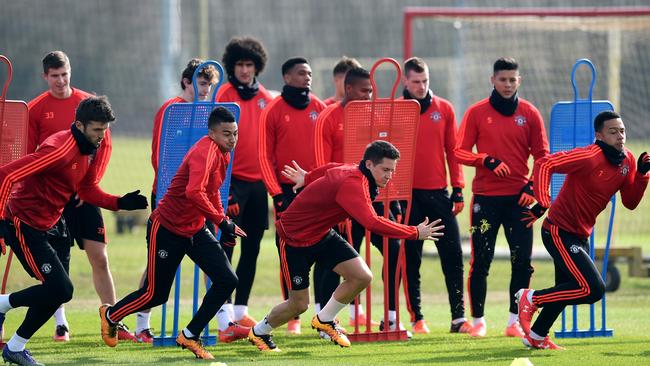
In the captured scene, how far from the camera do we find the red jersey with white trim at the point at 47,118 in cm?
1030

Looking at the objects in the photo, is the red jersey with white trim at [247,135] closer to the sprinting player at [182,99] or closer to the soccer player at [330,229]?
the sprinting player at [182,99]

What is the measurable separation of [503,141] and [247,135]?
2.28 meters

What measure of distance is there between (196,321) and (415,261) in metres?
2.84

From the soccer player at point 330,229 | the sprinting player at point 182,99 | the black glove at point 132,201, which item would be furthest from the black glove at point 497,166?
the black glove at point 132,201

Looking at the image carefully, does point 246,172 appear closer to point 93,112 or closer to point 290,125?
point 290,125

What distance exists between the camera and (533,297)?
31.5ft

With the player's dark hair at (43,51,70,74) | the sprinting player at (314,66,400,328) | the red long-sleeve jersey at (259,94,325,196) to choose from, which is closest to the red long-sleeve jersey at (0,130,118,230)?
the player's dark hair at (43,51,70,74)

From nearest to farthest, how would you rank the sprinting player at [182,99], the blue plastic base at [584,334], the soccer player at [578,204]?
the soccer player at [578,204] < the sprinting player at [182,99] < the blue plastic base at [584,334]

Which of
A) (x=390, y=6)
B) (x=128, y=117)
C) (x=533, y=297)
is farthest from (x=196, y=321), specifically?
(x=390, y=6)

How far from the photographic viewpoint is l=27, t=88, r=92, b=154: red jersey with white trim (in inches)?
406

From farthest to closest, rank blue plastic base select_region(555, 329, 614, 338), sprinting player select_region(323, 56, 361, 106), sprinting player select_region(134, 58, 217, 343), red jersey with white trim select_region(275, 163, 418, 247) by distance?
sprinting player select_region(323, 56, 361, 106)
blue plastic base select_region(555, 329, 614, 338)
sprinting player select_region(134, 58, 217, 343)
red jersey with white trim select_region(275, 163, 418, 247)

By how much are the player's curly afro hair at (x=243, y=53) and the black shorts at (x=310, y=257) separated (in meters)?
2.26

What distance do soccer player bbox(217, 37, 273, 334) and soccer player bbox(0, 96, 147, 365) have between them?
182cm

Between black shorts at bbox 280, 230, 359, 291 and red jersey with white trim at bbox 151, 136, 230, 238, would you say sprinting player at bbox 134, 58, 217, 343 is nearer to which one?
red jersey with white trim at bbox 151, 136, 230, 238
